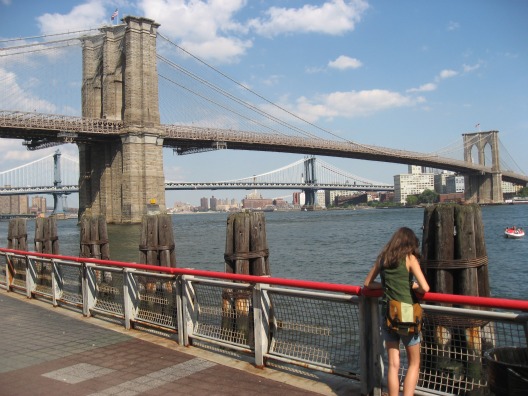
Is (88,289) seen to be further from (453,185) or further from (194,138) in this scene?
(453,185)

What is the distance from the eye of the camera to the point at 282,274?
1844 centimetres

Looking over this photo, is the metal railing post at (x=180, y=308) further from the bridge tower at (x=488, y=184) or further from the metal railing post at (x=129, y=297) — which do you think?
the bridge tower at (x=488, y=184)

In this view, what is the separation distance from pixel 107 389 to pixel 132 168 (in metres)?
50.7

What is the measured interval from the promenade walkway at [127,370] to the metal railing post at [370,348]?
0.17m

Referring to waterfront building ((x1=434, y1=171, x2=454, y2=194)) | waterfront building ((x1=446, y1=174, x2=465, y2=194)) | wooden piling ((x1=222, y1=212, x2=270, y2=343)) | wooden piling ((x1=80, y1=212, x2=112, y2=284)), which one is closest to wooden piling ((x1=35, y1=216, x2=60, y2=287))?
wooden piling ((x1=80, y1=212, x2=112, y2=284))

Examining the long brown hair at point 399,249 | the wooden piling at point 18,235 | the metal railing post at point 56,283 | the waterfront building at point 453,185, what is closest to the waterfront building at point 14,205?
the waterfront building at point 453,185

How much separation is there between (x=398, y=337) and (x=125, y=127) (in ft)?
179

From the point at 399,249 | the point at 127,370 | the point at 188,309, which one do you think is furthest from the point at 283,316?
the point at 399,249

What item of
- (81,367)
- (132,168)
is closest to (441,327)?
(81,367)

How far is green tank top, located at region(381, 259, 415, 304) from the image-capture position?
3.66 meters

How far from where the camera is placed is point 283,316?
220 inches

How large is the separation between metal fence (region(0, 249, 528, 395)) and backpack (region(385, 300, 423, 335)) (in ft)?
0.51

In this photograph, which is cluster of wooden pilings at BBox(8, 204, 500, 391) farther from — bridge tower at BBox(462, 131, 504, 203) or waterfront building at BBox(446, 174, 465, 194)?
waterfront building at BBox(446, 174, 465, 194)

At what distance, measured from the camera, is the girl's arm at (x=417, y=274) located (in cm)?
363
